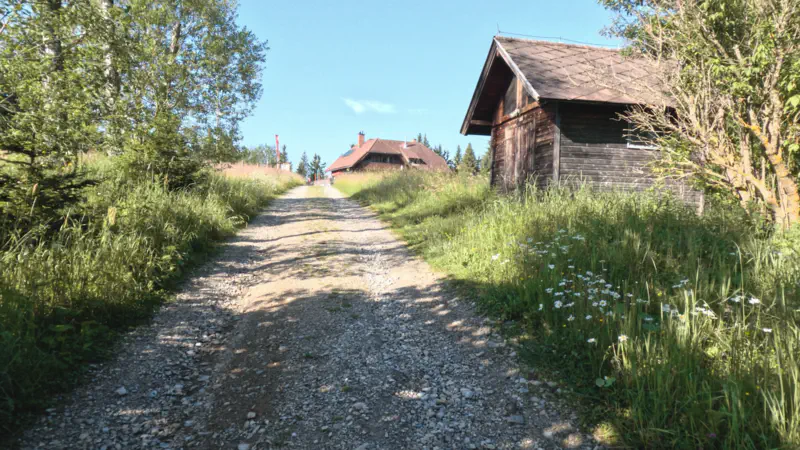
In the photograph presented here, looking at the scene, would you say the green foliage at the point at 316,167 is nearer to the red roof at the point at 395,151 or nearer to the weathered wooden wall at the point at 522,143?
the red roof at the point at 395,151

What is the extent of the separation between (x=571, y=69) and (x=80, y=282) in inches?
472

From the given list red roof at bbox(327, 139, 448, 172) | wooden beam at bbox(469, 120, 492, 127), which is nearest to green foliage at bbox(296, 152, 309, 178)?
red roof at bbox(327, 139, 448, 172)

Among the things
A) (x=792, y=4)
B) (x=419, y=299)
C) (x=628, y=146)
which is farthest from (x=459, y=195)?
(x=792, y=4)

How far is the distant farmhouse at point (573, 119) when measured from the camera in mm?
9938

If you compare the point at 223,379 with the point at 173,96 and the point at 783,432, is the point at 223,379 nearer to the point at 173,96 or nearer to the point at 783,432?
the point at 783,432

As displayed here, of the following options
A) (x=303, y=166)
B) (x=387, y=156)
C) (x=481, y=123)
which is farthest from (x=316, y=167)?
(x=481, y=123)

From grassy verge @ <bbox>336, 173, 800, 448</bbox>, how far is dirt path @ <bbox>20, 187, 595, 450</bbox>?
0.38m

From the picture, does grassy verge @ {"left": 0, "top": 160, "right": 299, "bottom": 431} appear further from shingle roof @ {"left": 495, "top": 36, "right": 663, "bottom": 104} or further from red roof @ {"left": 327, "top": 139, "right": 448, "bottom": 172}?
red roof @ {"left": 327, "top": 139, "right": 448, "bottom": 172}

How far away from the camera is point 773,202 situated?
5398 mm

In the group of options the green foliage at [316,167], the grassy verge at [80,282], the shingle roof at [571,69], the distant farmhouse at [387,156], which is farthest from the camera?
the green foliage at [316,167]

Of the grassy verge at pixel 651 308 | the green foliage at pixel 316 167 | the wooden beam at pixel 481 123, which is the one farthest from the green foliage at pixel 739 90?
the green foliage at pixel 316 167

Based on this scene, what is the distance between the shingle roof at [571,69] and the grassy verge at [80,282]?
28.6 feet

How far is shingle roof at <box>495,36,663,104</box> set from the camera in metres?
9.59

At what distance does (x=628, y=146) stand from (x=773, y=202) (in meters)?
5.93
